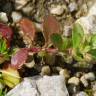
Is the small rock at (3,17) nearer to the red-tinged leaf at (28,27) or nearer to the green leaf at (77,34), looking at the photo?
the red-tinged leaf at (28,27)

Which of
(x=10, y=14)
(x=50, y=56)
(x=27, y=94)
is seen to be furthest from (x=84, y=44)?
(x=10, y=14)

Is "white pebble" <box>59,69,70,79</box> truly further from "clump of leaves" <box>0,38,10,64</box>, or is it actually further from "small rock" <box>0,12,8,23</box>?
"small rock" <box>0,12,8,23</box>

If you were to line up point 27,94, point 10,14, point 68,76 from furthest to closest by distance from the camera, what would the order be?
point 10,14 → point 68,76 → point 27,94

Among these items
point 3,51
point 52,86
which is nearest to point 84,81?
point 52,86

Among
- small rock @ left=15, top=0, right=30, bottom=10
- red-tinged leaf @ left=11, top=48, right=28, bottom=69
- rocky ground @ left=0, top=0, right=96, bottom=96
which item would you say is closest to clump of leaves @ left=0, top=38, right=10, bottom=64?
red-tinged leaf @ left=11, top=48, right=28, bottom=69

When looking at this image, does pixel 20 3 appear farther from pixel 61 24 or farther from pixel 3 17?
pixel 61 24

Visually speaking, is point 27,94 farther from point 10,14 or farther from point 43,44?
point 10,14
